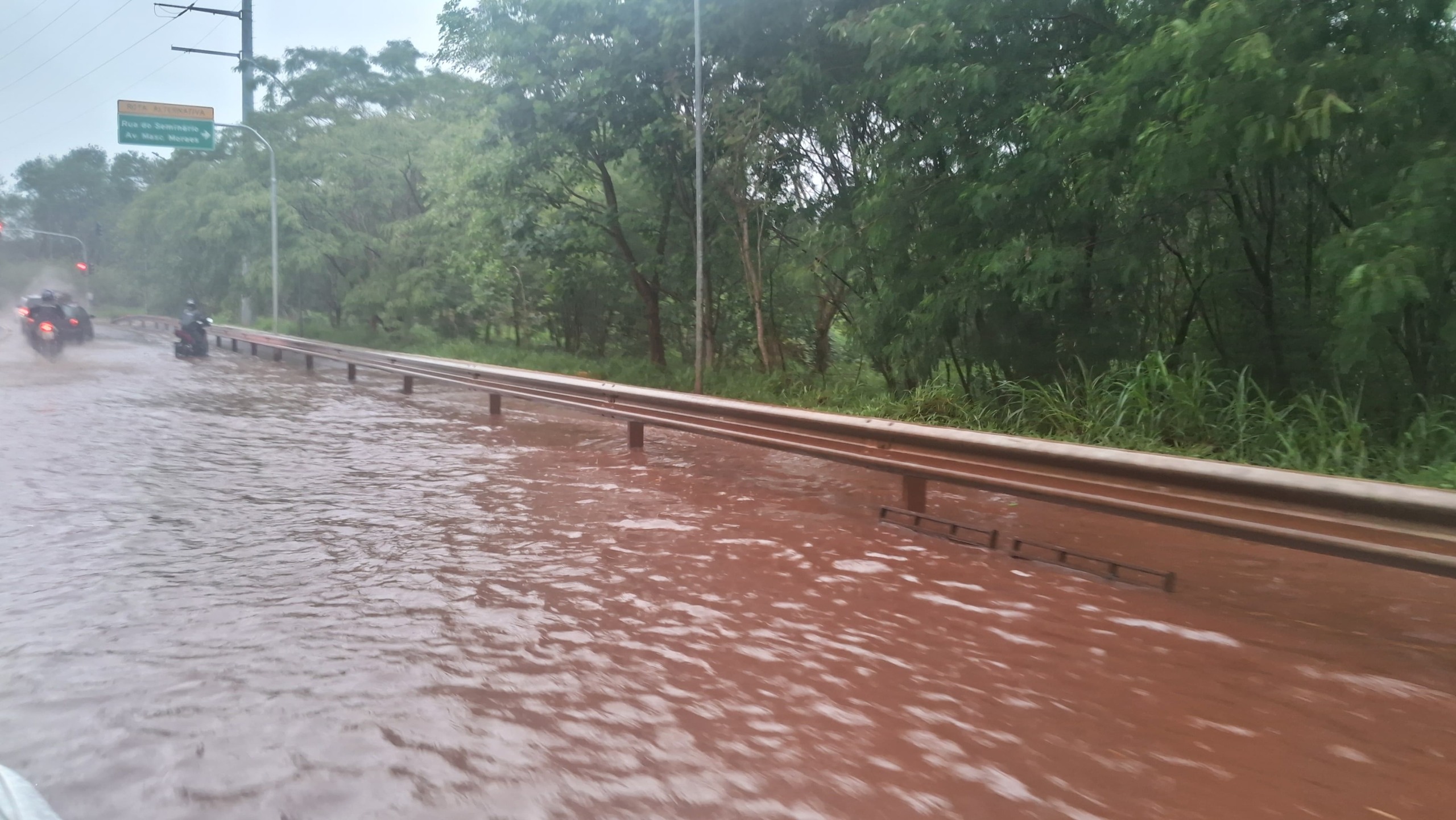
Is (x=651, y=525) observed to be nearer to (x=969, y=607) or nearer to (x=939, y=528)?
(x=939, y=528)

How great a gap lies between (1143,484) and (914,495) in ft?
6.56

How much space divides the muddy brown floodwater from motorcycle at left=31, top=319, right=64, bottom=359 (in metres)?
19.6

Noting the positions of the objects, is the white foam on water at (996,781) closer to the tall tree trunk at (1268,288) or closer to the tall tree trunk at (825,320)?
the tall tree trunk at (1268,288)

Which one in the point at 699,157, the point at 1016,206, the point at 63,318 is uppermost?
the point at 699,157

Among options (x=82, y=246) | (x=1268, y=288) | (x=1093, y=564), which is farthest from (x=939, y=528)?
(x=82, y=246)

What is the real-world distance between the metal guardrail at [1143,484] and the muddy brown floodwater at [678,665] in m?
0.46

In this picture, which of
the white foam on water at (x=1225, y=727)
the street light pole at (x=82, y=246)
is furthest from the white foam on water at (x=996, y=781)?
the street light pole at (x=82, y=246)

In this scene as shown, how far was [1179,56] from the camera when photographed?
32.4 feet

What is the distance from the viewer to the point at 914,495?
764cm

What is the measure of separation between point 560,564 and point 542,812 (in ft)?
10.6

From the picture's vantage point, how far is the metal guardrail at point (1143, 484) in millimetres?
4762

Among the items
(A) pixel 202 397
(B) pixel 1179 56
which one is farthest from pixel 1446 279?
(A) pixel 202 397

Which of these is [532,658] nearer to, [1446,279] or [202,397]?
[1446,279]

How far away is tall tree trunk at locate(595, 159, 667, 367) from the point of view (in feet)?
75.6
